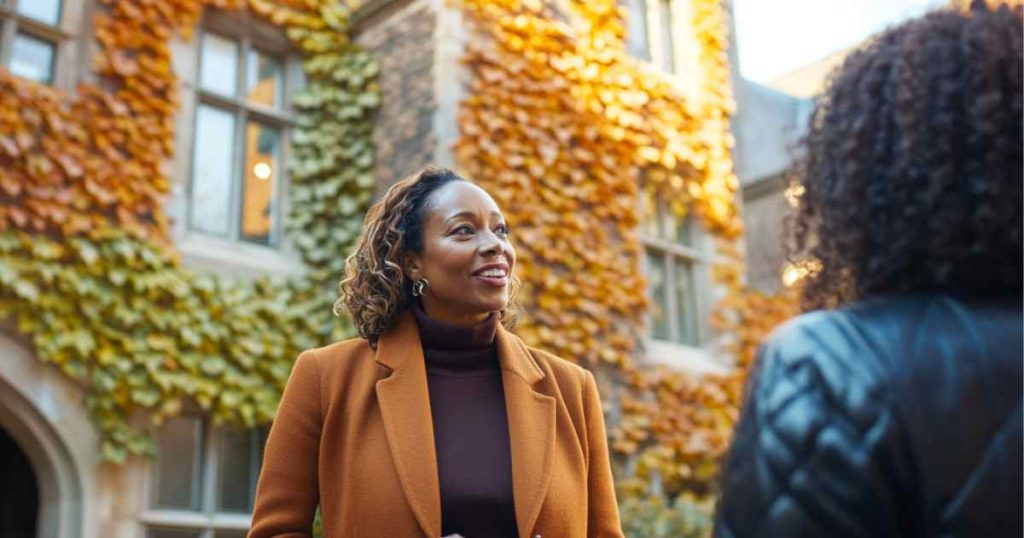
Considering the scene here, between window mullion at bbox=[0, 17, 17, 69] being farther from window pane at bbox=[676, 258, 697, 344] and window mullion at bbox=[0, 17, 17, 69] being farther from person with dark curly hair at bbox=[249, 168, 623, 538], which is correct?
window pane at bbox=[676, 258, 697, 344]

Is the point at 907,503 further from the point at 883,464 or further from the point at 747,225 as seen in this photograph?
the point at 747,225

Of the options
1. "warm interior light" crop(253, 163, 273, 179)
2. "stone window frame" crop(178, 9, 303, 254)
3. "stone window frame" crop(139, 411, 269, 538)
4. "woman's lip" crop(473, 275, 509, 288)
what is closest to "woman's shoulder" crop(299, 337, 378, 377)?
"woman's lip" crop(473, 275, 509, 288)

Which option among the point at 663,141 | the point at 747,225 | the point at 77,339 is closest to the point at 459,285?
the point at 77,339

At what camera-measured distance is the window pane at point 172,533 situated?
5.61 m

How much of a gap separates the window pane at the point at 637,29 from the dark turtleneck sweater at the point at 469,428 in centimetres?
635

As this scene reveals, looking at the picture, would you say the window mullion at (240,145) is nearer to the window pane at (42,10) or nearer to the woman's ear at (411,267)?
the window pane at (42,10)

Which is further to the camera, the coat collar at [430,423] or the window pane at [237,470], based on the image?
the window pane at [237,470]

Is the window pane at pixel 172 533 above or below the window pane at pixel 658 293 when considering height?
below

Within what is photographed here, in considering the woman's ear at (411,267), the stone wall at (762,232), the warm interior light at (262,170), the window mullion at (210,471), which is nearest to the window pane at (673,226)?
the stone wall at (762,232)

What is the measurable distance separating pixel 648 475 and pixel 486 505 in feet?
17.5

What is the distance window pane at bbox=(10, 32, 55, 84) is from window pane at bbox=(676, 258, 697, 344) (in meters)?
4.96

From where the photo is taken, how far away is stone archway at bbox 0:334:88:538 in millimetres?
5207

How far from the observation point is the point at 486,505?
1.98m

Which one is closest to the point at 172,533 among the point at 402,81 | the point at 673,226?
the point at 402,81
